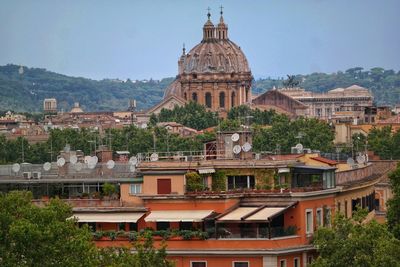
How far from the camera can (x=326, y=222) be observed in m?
70.9

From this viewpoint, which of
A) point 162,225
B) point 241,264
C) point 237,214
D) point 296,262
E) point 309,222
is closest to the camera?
point 241,264

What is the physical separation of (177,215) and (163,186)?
70.2 inches

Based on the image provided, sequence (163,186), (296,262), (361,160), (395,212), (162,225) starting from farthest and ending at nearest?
1. (361,160)
2. (395,212)
3. (163,186)
4. (162,225)
5. (296,262)

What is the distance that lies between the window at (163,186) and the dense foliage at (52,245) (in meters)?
4.36

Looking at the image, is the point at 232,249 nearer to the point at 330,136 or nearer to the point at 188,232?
the point at 188,232

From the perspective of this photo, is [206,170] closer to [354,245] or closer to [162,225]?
[162,225]

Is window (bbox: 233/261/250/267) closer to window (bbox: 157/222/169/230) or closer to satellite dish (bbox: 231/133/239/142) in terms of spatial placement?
window (bbox: 157/222/169/230)

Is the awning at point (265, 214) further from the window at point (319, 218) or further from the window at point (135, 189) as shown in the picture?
the window at point (135, 189)

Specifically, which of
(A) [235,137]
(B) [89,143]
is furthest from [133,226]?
(B) [89,143]

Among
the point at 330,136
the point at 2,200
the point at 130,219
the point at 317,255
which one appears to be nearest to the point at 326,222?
the point at 317,255

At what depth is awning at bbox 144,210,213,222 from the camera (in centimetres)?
6812

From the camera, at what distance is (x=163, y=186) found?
70062 mm

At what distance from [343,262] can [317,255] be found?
10.0ft

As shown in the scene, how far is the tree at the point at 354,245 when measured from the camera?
64562mm
